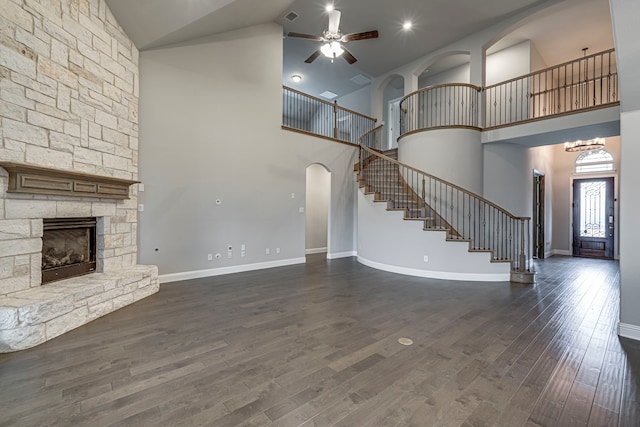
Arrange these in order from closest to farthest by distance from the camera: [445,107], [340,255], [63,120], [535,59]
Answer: [63,120]
[535,59]
[340,255]
[445,107]

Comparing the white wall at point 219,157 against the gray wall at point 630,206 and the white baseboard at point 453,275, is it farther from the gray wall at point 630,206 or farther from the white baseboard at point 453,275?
the gray wall at point 630,206

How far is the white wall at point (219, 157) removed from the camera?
4910 mm

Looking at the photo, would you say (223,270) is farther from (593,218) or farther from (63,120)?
(593,218)

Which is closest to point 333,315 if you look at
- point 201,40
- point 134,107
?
point 134,107

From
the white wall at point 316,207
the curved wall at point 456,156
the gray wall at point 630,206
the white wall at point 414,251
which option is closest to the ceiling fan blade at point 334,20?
the curved wall at point 456,156

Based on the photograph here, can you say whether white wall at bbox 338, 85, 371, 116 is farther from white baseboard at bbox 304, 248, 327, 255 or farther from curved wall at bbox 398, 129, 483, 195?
white baseboard at bbox 304, 248, 327, 255

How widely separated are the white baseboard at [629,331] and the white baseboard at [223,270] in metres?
5.26

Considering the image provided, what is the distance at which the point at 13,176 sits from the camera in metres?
2.96

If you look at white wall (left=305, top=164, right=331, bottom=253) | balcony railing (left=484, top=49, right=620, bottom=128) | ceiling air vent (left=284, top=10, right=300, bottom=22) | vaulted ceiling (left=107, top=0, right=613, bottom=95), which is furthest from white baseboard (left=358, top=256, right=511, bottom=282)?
ceiling air vent (left=284, top=10, right=300, bottom=22)

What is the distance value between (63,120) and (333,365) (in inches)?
164

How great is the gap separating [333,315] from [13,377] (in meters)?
2.79

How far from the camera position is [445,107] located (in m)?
8.19

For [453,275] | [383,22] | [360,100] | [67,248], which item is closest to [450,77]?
[360,100]

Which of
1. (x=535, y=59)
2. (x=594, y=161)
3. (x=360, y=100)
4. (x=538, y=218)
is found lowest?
(x=538, y=218)
